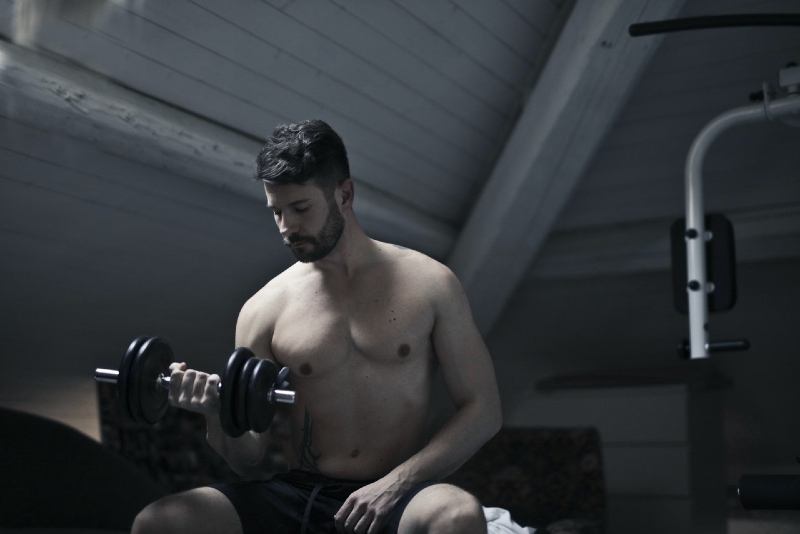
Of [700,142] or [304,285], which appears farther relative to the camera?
[700,142]

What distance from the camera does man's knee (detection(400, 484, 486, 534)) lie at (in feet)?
4.80

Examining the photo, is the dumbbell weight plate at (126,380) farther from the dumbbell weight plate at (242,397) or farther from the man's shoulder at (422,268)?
the man's shoulder at (422,268)

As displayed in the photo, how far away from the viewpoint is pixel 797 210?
329 centimetres

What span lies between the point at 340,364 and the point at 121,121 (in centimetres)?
90

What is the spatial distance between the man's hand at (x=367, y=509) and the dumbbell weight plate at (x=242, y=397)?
0.23 meters

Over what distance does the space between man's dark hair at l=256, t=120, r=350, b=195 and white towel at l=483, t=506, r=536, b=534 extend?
1.00 meters

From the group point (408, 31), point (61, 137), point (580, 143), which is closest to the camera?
point (61, 137)

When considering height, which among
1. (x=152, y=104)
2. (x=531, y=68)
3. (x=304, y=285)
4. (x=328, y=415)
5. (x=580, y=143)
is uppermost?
(x=531, y=68)

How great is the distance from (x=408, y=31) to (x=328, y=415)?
1.33 metres

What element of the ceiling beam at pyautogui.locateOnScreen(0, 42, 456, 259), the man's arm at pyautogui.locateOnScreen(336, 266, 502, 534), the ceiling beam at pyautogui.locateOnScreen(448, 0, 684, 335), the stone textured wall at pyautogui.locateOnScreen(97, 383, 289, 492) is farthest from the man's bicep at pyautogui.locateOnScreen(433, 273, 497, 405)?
the stone textured wall at pyautogui.locateOnScreen(97, 383, 289, 492)

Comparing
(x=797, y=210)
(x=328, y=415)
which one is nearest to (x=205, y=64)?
(x=328, y=415)

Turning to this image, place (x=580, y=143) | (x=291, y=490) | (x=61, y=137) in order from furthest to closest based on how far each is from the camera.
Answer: (x=580, y=143)
(x=61, y=137)
(x=291, y=490)

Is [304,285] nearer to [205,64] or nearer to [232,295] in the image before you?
[205,64]

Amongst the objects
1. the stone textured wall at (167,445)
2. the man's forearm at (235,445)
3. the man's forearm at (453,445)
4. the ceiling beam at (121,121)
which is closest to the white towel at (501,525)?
the man's forearm at (453,445)
